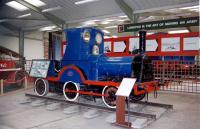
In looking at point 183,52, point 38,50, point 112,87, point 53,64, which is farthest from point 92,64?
point 38,50

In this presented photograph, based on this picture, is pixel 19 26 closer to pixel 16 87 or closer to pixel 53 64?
pixel 16 87

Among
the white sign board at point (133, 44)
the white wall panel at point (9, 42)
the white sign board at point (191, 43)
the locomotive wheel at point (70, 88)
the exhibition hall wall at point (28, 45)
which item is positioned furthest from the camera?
the exhibition hall wall at point (28, 45)

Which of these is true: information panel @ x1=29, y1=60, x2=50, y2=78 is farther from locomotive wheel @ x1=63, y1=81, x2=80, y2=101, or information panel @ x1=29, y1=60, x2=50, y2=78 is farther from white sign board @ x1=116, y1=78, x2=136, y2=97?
white sign board @ x1=116, y1=78, x2=136, y2=97

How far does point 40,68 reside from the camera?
7.79 m

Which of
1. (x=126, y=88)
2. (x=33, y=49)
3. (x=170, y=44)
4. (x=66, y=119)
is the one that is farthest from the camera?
(x=33, y=49)

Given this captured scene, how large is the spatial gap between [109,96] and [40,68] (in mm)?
2843

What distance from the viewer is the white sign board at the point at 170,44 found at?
8820 mm

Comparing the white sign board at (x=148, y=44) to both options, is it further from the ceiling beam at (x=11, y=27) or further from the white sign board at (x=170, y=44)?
the ceiling beam at (x=11, y=27)

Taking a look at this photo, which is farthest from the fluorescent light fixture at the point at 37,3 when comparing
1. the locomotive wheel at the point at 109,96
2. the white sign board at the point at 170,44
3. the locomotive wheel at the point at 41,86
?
the locomotive wheel at the point at 109,96

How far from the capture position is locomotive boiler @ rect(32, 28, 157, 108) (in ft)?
19.6

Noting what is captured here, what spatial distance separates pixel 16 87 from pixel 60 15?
16.9 ft

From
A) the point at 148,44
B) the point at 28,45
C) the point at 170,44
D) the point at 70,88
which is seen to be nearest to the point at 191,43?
the point at 170,44

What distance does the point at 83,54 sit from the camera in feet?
22.0

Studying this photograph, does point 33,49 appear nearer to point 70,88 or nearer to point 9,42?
point 9,42
